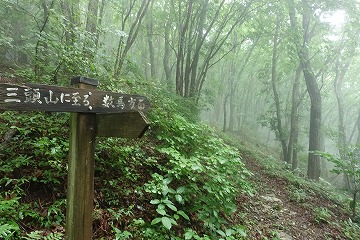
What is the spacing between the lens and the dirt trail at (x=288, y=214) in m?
5.00

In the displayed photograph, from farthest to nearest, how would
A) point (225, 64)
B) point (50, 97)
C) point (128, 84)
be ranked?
point (225, 64) < point (128, 84) < point (50, 97)

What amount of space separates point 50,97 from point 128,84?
3.35 m

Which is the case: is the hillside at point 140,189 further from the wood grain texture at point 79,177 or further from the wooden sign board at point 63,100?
the wooden sign board at point 63,100

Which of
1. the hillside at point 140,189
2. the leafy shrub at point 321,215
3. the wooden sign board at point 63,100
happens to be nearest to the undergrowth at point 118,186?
the hillside at point 140,189

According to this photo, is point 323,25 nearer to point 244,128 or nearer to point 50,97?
point 50,97

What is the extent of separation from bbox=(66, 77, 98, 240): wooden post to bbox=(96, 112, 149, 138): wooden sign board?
86 millimetres

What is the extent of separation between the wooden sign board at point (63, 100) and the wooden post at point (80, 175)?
0.13 metres

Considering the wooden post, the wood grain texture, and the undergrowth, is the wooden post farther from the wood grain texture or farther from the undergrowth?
the undergrowth

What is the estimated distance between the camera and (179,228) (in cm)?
364

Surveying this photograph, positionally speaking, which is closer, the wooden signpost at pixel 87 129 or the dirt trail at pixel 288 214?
the wooden signpost at pixel 87 129

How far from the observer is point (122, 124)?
2.14 metres

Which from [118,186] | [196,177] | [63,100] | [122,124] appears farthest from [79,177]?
[196,177]

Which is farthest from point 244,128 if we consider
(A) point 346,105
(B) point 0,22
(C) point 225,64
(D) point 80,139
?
(D) point 80,139

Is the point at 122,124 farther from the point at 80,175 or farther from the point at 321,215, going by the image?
the point at 321,215
